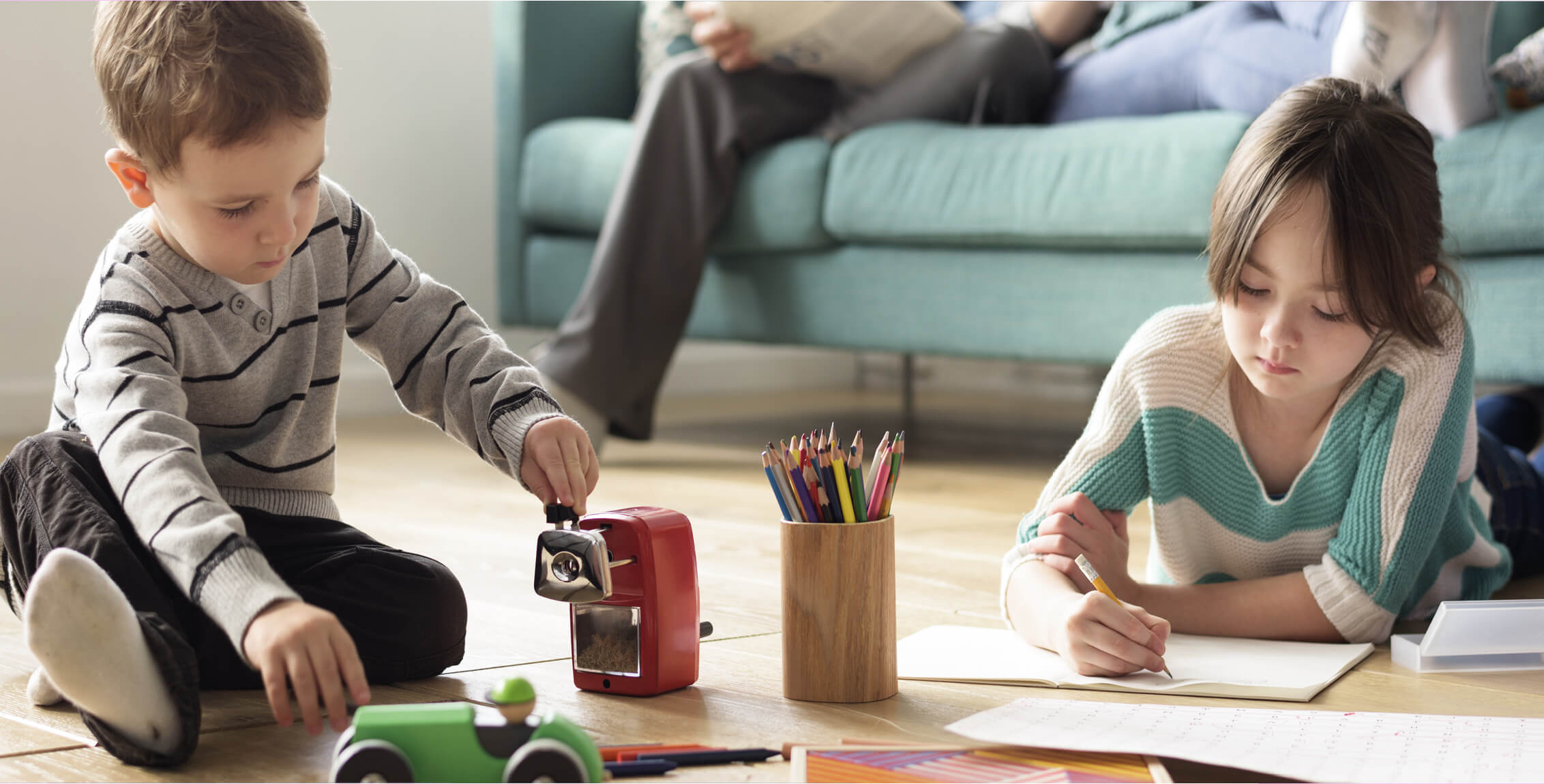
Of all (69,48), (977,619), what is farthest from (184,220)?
(69,48)

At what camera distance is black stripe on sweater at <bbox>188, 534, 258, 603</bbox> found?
0.70 metres

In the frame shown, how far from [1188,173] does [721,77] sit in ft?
2.28

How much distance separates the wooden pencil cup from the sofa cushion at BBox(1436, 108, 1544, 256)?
2.71 ft

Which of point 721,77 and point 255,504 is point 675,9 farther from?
point 255,504

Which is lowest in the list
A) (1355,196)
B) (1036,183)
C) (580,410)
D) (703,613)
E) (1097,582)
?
(580,410)

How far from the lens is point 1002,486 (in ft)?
6.07

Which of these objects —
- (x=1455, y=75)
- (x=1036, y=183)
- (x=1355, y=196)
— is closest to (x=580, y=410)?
(x=1036, y=183)

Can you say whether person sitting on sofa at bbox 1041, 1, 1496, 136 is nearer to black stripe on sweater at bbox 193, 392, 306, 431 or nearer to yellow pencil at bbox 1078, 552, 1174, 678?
yellow pencil at bbox 1078, 552, 1174, 678

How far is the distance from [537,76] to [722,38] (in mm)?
477

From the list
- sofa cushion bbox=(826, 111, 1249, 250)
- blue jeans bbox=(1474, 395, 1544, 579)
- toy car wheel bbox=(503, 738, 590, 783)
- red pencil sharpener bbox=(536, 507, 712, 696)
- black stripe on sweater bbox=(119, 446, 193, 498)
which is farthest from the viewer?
sofa cushion bbox=(826, 111, 1249, 250)

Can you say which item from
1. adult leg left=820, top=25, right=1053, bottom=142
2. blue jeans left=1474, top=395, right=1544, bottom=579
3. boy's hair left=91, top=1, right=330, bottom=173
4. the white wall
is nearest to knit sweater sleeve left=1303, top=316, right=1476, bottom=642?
blue jeans left=1474, top=395, right=1544, bottom=579

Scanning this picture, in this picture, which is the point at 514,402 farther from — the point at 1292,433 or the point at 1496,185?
the point at 1496,185

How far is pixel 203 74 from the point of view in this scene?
788mm

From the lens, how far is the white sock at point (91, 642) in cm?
69
